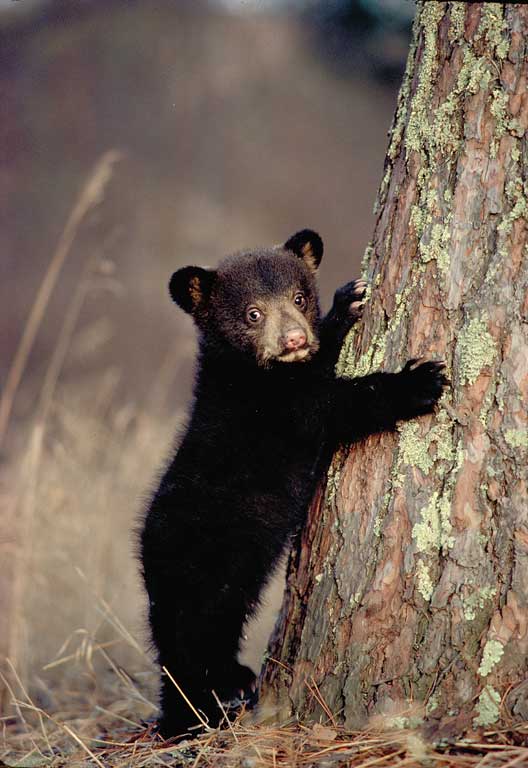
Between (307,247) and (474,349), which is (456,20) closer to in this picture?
(474,349)

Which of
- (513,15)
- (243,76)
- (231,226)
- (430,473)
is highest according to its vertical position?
(243,76)

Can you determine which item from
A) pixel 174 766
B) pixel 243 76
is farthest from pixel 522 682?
pixel 243 76

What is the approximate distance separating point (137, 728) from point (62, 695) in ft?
3.19

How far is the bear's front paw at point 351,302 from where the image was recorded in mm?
3197

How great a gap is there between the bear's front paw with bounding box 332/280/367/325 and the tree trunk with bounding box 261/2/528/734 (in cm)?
20

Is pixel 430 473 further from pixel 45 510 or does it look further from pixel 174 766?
pixel 45 510

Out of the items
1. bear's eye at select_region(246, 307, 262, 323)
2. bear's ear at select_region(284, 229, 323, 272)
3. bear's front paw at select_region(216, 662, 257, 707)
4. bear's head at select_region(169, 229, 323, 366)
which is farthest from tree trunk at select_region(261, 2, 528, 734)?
bear's ear at select_region(284, 229, 323, 272)

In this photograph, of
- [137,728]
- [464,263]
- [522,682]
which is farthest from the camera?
[137,728]

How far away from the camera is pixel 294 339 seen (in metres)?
3.60

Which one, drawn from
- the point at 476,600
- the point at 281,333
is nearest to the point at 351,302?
the point at 281,333

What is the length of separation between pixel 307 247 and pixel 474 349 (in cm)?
192

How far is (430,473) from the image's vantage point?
9.02ft

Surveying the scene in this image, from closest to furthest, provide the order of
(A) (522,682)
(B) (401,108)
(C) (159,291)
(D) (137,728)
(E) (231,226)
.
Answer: (A) (522,682) → (B) (401,108) → (D) (137,728) → (C) (159,291) → (E) (231,226)

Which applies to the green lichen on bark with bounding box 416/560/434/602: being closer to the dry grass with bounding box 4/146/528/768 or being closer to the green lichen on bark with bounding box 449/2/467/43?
the dry grass with bounding box 4/146/528/768
